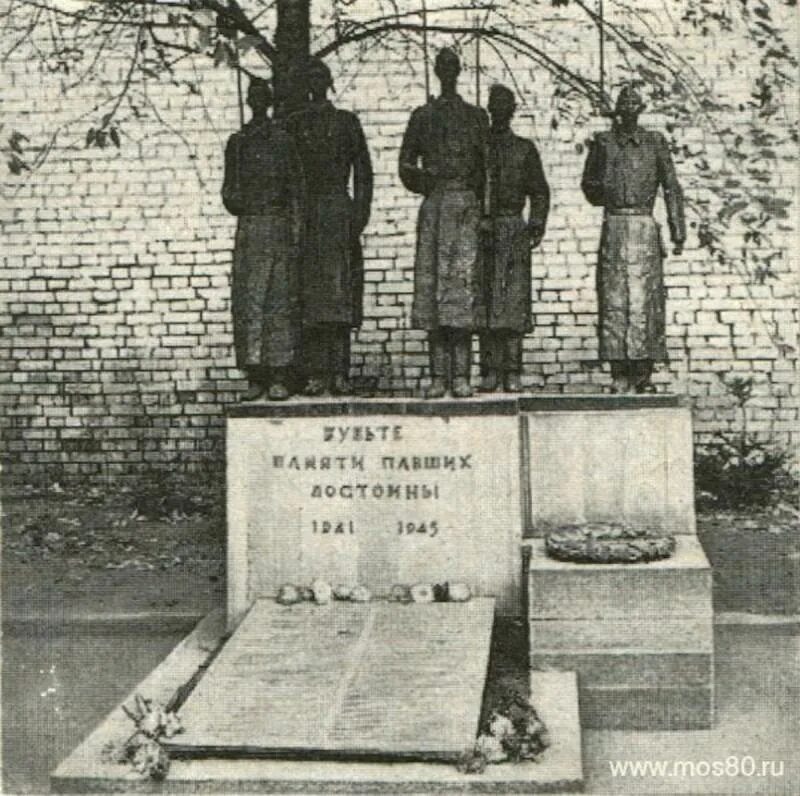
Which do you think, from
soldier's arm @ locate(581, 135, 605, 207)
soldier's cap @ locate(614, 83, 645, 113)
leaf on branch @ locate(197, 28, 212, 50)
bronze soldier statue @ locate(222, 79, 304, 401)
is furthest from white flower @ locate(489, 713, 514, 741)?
soldier's cap @ locate(614, 83, 645, 113)

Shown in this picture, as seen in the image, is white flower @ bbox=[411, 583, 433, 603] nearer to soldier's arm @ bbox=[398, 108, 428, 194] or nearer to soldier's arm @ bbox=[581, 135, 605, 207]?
soldier's arm @ bbox=[398, 108, 428, 194]

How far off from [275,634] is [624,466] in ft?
6.79

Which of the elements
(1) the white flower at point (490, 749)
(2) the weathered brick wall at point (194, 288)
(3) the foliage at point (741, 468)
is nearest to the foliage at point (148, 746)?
(1) the white flower at point (490, 749)

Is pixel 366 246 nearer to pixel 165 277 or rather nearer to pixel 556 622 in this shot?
pixel 165 277

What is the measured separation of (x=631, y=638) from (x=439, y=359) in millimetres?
1964

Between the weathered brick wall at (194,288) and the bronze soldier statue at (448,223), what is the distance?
4.14 meters

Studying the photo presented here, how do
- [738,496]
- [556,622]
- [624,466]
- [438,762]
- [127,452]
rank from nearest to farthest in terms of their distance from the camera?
[438,762]
[556,622]
[624,466]
[738,496]
[127,452]

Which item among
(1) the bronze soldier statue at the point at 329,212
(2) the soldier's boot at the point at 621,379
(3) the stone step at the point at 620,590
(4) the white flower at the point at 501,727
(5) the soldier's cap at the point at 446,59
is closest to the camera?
(4) the white flower at the point at 501,727

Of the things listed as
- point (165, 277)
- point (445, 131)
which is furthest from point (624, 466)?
point (165, 277)

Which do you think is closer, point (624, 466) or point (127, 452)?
point (624, 466)

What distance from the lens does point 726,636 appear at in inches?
284

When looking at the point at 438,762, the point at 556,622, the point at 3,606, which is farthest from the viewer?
the point at 3,606

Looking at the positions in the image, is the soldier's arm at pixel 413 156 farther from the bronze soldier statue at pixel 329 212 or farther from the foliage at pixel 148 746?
the foliage at pixel 148 746

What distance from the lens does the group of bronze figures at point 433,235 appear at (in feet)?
23.6
